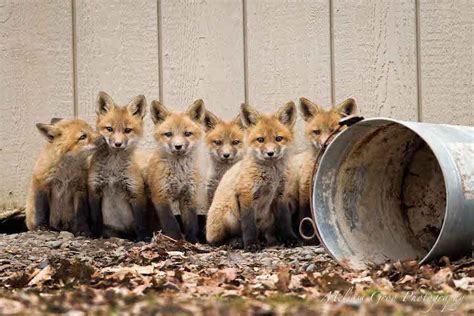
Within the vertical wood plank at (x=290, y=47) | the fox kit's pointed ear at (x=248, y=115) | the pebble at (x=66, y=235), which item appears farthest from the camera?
the vertical wood plank at (x=290, y=47)

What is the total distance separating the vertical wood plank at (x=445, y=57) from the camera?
22.5ft

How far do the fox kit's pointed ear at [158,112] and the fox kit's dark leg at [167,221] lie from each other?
2.15ft

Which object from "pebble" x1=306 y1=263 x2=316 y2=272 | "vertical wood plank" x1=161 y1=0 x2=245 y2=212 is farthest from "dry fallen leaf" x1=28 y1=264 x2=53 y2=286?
"vertical wood plank" x1=161 y1=0 x2=245 y2=212

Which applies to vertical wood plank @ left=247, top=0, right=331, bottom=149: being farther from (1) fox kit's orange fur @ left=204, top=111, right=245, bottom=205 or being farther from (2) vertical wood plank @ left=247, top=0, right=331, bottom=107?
(1) fox kit's orange fur @ left=204, top=111, right=245, bottom=205

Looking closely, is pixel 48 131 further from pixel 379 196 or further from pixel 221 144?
pixel 379 196

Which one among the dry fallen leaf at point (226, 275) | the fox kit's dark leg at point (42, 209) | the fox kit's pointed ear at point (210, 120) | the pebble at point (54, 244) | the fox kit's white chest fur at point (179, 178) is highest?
the fox kit's pointed ear at point (210, 120)

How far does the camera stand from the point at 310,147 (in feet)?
22.5

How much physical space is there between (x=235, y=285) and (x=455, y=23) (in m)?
3.55

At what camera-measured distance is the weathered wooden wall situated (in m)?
6.92

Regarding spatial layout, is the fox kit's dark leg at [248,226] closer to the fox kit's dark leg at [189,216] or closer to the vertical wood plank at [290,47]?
the fox kit's dark leg at [189,216]

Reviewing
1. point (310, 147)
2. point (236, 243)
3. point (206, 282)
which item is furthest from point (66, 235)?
point (206, 282)

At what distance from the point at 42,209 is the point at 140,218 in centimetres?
74

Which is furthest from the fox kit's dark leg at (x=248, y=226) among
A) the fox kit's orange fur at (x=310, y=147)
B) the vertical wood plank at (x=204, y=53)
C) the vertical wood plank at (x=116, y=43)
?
the vertical wood plank at (x=116, y=43)

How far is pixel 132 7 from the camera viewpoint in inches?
278
